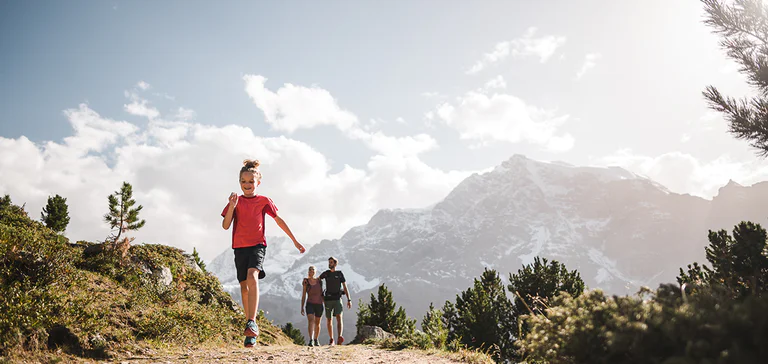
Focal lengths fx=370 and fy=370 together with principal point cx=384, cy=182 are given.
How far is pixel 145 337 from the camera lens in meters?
6.50

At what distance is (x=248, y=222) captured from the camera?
240 inches

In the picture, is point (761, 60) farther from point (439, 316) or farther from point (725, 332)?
point (439, 316)

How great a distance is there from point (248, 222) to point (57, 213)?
37169mm

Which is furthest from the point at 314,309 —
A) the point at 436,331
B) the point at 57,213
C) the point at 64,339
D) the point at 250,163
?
the point at 57,213

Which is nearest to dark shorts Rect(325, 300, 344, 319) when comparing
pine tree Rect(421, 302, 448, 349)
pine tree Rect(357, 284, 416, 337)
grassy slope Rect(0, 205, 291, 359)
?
grassy slope Rect(0, 205, 291, 359)

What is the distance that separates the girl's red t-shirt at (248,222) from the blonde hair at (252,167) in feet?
1.34

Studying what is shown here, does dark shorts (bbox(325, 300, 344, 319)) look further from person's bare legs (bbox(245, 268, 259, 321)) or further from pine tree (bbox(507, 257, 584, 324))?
pine tree (bbox(507, 257, 584, 324))

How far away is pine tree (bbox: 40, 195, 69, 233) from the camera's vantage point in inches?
1241

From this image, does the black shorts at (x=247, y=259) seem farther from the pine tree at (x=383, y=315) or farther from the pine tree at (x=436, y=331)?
the pine tree at (x=383, y=315)

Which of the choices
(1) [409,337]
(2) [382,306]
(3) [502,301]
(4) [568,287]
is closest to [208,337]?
(1) [409,337]

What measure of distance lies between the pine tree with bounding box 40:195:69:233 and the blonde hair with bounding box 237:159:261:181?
3494 centimetres

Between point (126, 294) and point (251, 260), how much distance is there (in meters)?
4.70

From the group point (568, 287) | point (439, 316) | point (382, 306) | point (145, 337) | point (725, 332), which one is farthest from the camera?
point (568, 287)

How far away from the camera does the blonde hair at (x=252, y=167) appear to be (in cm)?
639
